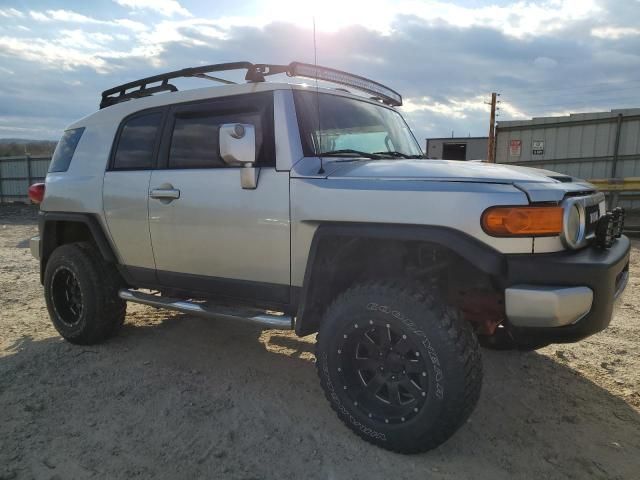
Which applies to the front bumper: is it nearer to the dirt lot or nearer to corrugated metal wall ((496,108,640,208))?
the dirt lot

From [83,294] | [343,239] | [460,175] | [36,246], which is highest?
[460,175]

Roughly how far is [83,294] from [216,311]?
4.98ft

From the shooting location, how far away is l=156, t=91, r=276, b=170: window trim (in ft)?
10.3

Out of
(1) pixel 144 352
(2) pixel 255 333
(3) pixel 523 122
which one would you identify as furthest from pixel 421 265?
(3) pixel 523 122

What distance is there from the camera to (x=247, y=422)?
9.87 ft

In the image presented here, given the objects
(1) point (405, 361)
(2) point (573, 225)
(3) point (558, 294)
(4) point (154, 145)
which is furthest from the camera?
(4) point (154, 145)

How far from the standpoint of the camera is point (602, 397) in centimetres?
336

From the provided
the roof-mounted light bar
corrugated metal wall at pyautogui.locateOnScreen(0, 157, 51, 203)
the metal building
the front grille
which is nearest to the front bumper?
the front grille

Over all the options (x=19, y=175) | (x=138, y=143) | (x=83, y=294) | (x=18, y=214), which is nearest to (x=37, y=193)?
(x=83, y=294)

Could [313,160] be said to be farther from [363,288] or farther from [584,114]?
[584,114]

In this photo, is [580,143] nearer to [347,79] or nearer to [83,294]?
[347,79]

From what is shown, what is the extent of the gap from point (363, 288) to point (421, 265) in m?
0.43

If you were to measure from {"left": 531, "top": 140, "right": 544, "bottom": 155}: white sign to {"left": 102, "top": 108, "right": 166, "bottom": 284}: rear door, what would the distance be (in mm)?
12933

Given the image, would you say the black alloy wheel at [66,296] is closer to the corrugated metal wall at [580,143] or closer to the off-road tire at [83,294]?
the off-road tire at [83,294]
